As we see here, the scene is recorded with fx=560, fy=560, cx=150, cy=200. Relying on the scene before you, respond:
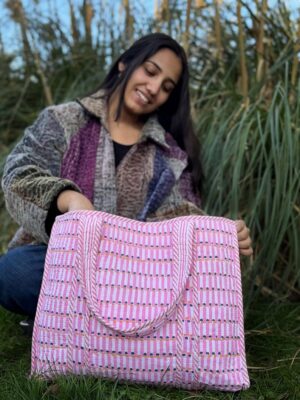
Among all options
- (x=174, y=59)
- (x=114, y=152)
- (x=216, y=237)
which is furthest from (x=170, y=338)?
(x=174, y=59)

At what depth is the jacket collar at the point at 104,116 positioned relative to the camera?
1.72 m

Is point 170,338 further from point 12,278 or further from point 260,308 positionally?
point 260,308

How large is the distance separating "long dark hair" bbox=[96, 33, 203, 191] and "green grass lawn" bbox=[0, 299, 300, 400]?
0.50 m

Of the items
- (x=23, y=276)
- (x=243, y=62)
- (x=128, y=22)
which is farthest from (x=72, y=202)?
(x=128, y=22)

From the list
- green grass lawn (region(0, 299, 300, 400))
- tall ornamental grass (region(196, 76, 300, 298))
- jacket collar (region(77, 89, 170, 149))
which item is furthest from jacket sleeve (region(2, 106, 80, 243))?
tall ornamental grass (region(196, 76, 300, 298))

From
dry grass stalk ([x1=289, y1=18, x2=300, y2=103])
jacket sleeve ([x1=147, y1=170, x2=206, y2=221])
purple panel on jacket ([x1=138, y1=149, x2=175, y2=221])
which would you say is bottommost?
jacket sleeve ([x1=147, y1=170, x2=206, y2=221])

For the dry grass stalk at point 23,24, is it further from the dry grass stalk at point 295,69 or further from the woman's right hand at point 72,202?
the woman's right hand at point 72,202

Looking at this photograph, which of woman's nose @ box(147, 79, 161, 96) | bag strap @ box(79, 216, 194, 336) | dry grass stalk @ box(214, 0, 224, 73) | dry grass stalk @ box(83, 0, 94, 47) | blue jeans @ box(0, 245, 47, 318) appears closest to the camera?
bag strap @ box(79, 216, 194, 336)

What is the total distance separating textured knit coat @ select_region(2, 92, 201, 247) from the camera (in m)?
1.61

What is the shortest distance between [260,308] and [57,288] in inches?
36.0

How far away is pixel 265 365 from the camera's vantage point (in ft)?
4.85

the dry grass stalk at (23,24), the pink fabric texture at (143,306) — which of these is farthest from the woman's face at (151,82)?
the dry grass stalk at (23,24)

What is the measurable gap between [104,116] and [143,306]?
753 mm

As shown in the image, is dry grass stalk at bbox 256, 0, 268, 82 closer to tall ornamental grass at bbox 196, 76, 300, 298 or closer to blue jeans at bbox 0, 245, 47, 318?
tall ornamental grass at bbox 196, 76, 300, 298
